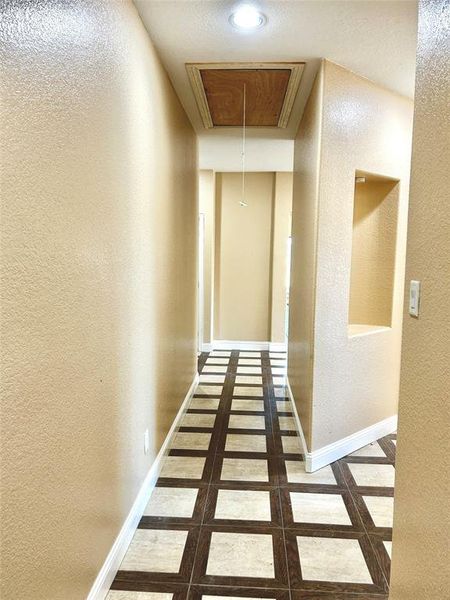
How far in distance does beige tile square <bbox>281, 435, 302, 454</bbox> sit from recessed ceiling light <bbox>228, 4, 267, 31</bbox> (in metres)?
2.71

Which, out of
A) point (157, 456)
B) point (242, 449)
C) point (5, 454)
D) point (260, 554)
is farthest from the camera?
point (242, 449)

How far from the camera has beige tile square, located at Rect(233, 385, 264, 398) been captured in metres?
4.30

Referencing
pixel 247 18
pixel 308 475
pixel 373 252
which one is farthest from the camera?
pixel 373 252

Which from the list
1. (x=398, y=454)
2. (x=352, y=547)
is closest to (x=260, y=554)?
(x=352, y=547)

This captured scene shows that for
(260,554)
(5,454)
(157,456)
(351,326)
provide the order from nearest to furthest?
(5,454) → (260,554) → (157,456) → (351,326)

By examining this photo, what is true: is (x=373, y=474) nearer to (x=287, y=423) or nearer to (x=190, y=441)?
(x=287, y=423)

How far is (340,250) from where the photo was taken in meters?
2.73

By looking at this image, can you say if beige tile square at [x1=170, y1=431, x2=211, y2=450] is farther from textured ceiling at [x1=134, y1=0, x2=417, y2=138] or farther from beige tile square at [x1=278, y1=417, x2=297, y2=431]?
textured ceiling at [x1=134, y1=0, x2=417, y2=138]

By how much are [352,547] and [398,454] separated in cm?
81

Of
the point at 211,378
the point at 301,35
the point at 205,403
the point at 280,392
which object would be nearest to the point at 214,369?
the point at 211,378

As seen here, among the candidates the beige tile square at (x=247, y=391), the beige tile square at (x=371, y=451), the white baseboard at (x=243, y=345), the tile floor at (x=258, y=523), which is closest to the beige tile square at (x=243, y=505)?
the tile floor at (x=258, y=523)

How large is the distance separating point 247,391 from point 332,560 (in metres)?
2.49

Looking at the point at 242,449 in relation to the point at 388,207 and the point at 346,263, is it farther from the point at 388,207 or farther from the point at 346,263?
the point at 388,207

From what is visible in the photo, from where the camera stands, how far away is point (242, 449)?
307 cm
